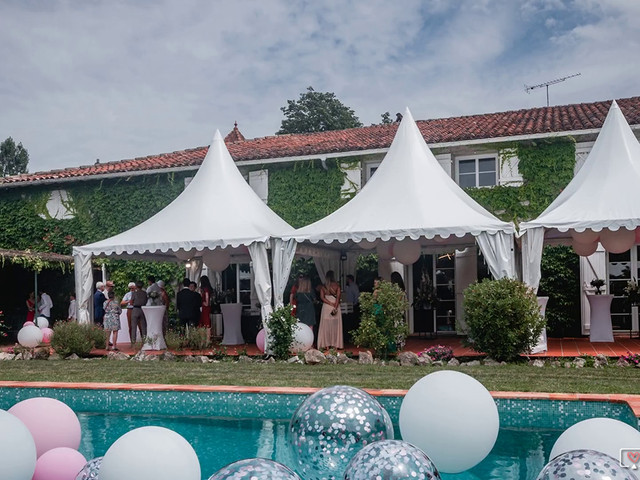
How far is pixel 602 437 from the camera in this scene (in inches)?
132

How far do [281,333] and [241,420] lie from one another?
4110 mm

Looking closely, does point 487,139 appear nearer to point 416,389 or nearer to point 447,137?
point 447,137

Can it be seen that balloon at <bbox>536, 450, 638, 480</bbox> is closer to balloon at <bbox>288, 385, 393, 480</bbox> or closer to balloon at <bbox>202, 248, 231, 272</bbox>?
balloon at <bbox>288, 385, 393, 480</bbox>

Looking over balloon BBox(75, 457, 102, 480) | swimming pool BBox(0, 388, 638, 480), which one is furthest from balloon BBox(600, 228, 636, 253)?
balloon BBox(75, 457, 102, 480)

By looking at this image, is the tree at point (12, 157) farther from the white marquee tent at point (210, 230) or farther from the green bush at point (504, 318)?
the green bush at point (504, 318)

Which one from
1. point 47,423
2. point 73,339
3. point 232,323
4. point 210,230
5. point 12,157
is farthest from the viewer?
point 12,157

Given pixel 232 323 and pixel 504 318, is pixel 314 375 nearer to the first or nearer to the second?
pixel 504 318

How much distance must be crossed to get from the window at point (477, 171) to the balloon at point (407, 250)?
4236 millimetres

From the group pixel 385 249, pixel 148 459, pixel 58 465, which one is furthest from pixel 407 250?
pixel 148 459

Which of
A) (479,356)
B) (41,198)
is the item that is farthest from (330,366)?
(41,198)

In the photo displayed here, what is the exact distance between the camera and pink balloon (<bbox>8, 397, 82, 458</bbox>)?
13.4ft

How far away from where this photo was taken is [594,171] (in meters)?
11.1

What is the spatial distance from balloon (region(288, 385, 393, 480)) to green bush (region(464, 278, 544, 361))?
6.11 meters

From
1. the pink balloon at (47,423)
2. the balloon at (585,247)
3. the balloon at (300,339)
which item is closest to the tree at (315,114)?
the balloon at (585,247)
